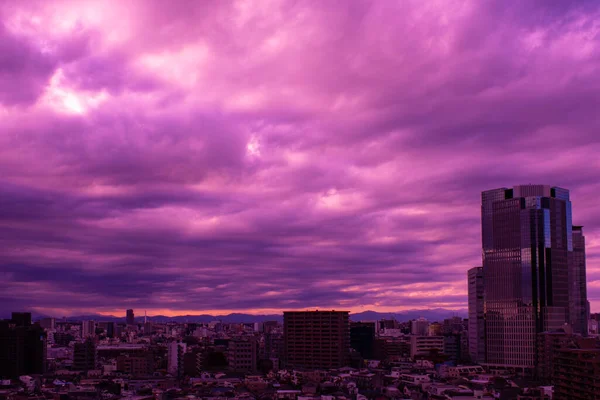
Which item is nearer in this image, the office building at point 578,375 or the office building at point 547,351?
the office building at point 578,375

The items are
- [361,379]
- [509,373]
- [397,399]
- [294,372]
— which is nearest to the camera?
[397,399]

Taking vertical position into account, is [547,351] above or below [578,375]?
below

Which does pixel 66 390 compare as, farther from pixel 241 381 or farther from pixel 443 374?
pixel 443 374

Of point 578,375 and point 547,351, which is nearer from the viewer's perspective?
point 578,375

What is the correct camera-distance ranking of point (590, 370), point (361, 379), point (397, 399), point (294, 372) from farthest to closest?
point (294, 372), point (361, 379), point (397, 399), point (590, 370)

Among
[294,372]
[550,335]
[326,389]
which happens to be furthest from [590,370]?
[294,372]

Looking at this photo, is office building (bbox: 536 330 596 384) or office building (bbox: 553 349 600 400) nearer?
office building (bbox: 553 349 600 400)

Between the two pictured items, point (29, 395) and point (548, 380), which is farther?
point (548, 380)
